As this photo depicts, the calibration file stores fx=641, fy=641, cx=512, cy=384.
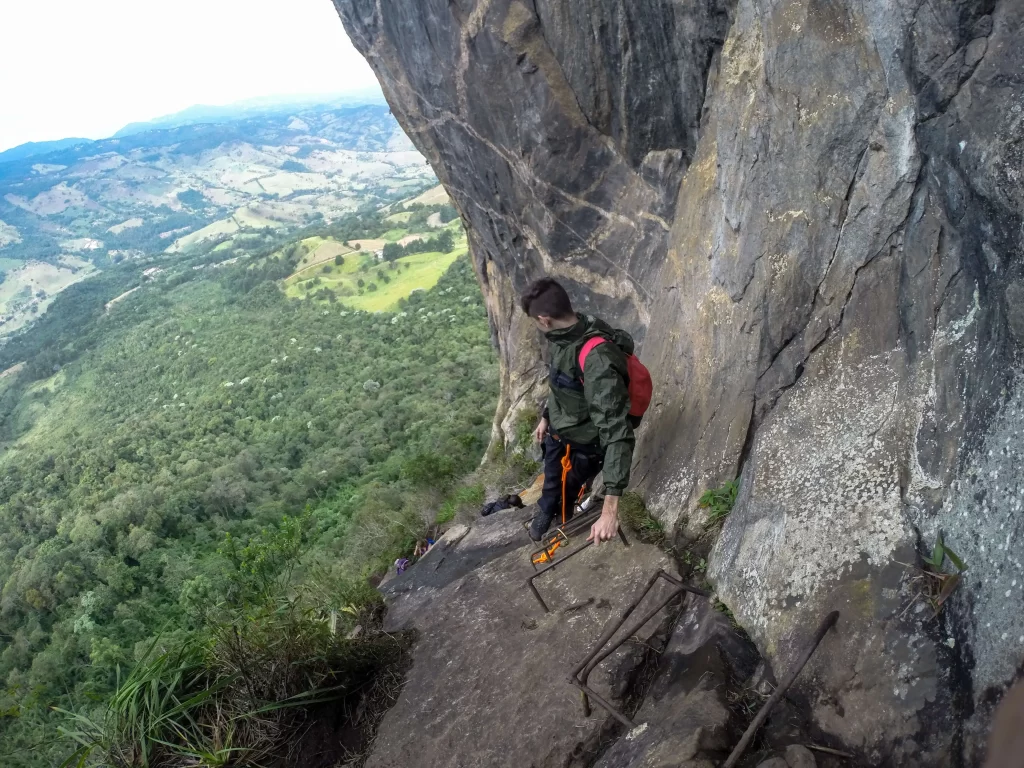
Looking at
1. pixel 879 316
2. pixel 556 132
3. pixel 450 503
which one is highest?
pixel 556 132

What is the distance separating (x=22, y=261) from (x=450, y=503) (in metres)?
210

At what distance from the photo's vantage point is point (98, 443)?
54.1 metres

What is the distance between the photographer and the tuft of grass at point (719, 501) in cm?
459

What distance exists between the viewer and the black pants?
5.10m

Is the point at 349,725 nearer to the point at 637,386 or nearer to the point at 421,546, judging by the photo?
the point at 637,386

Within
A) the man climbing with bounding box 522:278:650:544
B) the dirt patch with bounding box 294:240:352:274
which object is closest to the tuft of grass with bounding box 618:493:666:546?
the man climbing with bounding box 522:278:650:544

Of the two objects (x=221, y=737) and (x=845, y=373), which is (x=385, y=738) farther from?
(x=845, y=373)

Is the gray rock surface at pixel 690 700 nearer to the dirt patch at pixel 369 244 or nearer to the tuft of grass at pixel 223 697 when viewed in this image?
the tuft of grass at pixel 223 697

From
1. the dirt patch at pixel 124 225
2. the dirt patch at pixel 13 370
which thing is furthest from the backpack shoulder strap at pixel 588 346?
the dirt patch at pixel 124 225

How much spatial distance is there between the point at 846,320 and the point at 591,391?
1.63 meters

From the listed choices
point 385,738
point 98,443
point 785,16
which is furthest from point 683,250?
point 98,443

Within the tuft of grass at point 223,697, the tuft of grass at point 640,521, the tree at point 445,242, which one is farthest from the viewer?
the tree at point 445,242

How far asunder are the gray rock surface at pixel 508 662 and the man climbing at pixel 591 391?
705 mm

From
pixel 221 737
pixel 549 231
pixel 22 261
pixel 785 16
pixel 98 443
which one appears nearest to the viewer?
pixel 221 737
